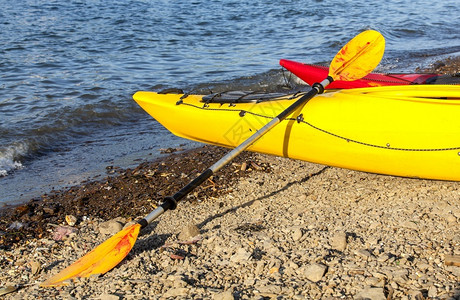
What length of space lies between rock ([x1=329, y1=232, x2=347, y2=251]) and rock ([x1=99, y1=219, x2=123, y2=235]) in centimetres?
153

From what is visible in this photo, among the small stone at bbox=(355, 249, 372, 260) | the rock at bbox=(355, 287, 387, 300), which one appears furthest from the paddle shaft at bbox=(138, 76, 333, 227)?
the rock at bbox=(355, 287, 387, 300)

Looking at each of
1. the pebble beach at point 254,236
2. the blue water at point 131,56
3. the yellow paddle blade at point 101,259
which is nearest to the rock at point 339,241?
the pebble beach at point 254,236

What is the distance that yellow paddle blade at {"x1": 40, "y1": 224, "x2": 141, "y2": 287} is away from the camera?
126 inches

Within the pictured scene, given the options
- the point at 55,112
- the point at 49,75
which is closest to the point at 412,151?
the point at 55,112

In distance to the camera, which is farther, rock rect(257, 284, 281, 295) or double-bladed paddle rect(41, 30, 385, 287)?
double-bladed paddle rect(41, 30, 385, 287)

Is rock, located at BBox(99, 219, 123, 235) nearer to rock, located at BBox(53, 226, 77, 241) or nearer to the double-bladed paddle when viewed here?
rock, located at BBox(53, 226, 77, 241)

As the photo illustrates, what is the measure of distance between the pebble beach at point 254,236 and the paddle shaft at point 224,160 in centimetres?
21

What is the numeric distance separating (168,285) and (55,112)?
5036 millimetres

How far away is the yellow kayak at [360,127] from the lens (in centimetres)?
404

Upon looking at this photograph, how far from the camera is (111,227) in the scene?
4.00 m

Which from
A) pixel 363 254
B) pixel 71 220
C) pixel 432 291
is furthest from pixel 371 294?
pixel 71 220

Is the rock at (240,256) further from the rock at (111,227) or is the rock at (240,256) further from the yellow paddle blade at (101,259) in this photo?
the rock at (111,227)

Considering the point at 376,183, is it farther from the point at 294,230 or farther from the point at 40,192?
the point at 40,192

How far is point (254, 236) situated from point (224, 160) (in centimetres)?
68
